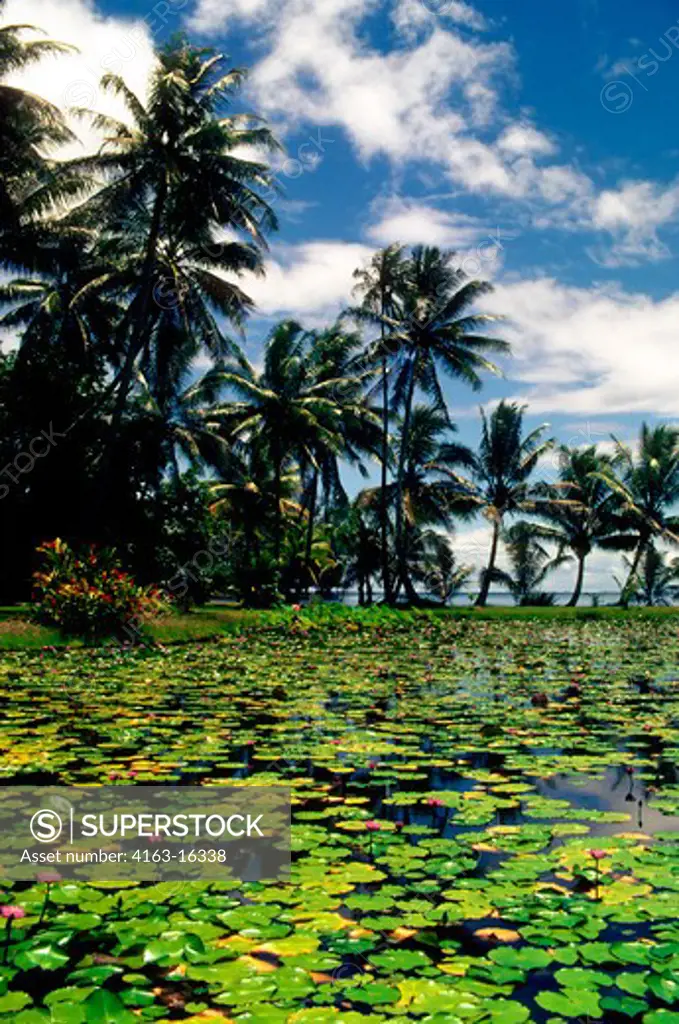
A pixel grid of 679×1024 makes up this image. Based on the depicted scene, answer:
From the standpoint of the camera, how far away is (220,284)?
830 inches

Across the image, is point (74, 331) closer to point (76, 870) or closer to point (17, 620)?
point (17, 620)

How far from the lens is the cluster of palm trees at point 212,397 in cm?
1955

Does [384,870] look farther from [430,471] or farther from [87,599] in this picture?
[430,471]

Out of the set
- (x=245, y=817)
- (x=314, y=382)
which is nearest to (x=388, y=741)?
(x=245, y=817)

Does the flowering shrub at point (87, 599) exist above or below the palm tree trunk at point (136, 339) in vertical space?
below

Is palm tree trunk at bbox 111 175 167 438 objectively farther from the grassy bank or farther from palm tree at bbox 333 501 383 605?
palm tree at bbox 333 501 383 605

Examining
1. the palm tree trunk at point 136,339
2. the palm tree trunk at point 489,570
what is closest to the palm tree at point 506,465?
the palm tree trunk at point 489,570

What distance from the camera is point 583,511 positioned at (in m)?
35.3

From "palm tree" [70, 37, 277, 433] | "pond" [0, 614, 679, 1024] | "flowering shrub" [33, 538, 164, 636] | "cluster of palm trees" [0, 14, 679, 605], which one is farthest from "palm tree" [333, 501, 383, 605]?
"pond" [0, 614, 679, 1024]

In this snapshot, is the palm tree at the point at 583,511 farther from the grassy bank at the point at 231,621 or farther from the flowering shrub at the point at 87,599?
the flowering shrub at the point at 87,599

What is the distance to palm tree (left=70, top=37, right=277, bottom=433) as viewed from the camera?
18891 mm

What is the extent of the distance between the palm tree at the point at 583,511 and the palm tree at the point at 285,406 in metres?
10.1

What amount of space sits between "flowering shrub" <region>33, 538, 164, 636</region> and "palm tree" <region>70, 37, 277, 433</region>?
4673 mm

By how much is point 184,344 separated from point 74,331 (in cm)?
334
